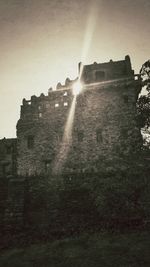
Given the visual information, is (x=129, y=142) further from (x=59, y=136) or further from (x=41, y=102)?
(x=41, y=102)

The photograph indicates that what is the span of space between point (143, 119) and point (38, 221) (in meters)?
10.5

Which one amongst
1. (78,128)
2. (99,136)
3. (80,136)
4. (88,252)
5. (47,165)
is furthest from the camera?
(78,128)

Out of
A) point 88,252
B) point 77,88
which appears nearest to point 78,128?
point 77,88

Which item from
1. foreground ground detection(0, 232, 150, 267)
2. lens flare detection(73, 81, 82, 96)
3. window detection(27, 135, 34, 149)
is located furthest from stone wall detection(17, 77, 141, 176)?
foreground ground detection(0, 232, 150, 267)

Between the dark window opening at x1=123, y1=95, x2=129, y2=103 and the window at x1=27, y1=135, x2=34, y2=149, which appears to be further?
the window at x1=27, y1=135, x2=34, y2=149

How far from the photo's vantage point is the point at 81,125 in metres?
29.5

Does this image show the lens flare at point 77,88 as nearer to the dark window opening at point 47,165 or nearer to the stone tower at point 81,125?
the stone tower at point 81,125

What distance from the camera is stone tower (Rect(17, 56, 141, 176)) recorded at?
1105 inches

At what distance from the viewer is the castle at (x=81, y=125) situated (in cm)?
2800

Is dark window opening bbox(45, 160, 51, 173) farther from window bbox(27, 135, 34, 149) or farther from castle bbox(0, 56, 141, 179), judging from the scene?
window bbox(27, 135, 34, 149)

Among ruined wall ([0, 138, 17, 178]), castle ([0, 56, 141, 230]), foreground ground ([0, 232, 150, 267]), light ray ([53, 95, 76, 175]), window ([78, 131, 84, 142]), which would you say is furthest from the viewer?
ruined wall ([0, 138, 17, 178])

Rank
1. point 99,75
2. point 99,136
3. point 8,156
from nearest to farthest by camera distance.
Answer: point 99,136
point 99,75
point 8,156

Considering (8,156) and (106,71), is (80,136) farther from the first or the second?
(8,156)

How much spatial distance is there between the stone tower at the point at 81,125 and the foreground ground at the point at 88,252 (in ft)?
50.8
